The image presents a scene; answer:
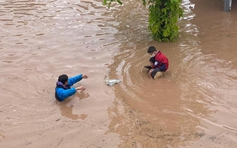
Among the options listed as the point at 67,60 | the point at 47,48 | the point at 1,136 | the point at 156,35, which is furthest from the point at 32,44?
the point at 1,136

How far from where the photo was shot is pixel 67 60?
8.85 metres

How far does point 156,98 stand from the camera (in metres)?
6.95

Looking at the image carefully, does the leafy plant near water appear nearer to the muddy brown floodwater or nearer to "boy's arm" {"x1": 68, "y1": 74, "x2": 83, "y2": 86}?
the muddy brown floodwater

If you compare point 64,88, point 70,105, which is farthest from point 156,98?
point 64,88

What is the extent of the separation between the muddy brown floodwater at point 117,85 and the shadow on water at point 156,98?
2 centimetres

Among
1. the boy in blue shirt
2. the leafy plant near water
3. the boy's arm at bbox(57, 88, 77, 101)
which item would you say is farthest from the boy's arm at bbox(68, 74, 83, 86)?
the leafy plant near water

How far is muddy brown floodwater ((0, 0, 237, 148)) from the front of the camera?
19.0 ft

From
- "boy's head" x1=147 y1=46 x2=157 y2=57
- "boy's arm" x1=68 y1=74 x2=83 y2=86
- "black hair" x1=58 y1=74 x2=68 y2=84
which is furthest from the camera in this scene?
"boy's head" x1=147 y1=46 x2=157 y2=57

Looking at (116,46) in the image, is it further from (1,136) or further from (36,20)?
(1,136)

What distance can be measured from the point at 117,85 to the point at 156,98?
1.01 metres

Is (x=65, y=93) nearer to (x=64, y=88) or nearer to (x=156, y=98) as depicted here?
(x=64, y=88)

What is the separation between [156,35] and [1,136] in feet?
18.9

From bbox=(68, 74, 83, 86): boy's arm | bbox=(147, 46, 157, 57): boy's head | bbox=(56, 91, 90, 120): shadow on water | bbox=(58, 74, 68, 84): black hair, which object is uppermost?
bbox=(147, 46, 157, 57): boy's head

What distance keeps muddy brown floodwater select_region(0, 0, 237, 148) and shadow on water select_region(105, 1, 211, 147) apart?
0.7 inches
